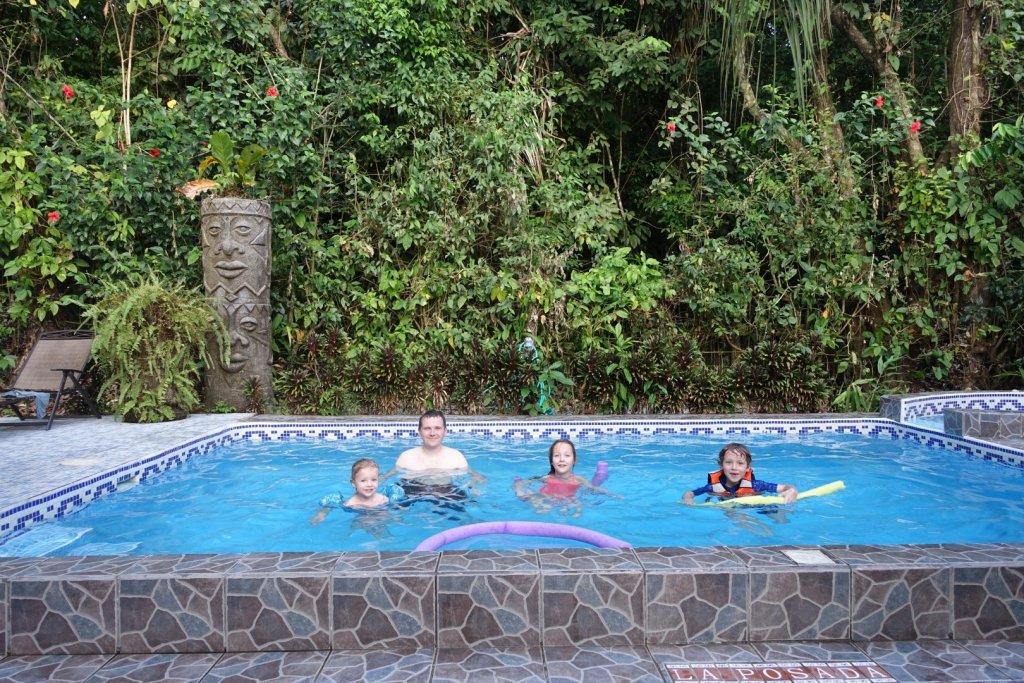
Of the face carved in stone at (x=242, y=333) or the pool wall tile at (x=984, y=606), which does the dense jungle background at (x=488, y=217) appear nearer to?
the face carved in stone at (x=242, y=333)

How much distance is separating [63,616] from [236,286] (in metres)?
5.99

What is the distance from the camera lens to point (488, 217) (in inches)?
367

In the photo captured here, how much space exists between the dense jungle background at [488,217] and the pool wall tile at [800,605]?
548 cm

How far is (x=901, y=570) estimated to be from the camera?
2.87 meters

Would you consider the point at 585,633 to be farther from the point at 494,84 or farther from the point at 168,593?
the point at 494,84

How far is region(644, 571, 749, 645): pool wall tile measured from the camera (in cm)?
284

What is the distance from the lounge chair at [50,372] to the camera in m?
7.38

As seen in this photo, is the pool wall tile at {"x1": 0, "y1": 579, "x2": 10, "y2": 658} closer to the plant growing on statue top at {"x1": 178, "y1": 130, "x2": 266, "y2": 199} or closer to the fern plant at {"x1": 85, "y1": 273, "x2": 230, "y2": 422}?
the fern plant at {"x1": 85, "y1": 273, "x2": 230, "y2": 422}

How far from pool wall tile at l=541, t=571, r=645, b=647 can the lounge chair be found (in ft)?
20.6

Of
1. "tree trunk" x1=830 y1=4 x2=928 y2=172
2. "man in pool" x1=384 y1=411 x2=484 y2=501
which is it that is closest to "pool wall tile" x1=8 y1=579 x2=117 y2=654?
"man in pool" x1=384 y1=411 x2=484 y2=501

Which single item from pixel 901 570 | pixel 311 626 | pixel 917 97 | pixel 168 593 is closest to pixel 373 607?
pixel 311 626

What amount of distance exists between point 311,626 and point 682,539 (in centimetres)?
283

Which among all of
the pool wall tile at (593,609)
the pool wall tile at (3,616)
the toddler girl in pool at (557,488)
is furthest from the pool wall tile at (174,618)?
the toddler girl in pool at (557,488)

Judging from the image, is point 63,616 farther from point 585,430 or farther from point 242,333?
point 242,333
